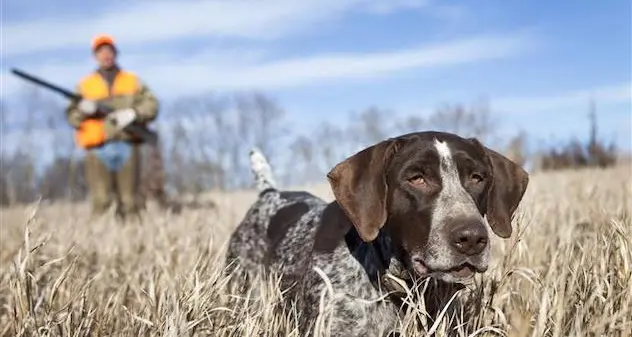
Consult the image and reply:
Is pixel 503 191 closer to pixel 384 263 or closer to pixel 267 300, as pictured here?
pixel 384 263

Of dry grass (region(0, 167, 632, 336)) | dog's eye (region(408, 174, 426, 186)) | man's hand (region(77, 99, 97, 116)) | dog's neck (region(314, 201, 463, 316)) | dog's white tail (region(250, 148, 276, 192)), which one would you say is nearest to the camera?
dry grass (region(0, 167, 632, 336))

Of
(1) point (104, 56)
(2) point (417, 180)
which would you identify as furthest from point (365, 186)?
(1) point (104, 56)

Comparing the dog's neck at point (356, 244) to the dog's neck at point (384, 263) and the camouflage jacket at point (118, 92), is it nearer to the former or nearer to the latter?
the dog's neck at point (384, 263)

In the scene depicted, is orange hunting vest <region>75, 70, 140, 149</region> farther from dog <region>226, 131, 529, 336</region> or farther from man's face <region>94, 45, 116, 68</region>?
dog <region>226, 131, 529, 336</region>

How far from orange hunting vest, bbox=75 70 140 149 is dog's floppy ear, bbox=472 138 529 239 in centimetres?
713

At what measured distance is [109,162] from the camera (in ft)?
33.6

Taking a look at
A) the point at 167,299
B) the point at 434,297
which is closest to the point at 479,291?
the point at 434,297

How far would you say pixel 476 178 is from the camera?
145 inches

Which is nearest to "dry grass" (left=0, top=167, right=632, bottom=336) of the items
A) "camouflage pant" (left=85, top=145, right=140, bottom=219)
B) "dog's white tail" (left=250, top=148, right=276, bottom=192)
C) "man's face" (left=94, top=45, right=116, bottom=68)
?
"dog's white tail" (left=250, top=148, right=276, bottom=192)

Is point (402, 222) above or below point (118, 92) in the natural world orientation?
below

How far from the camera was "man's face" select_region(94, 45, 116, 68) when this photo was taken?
399 inches

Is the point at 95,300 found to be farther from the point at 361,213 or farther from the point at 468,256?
the point at 468,256

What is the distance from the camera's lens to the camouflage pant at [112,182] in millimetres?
10234

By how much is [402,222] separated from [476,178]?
42 cm
